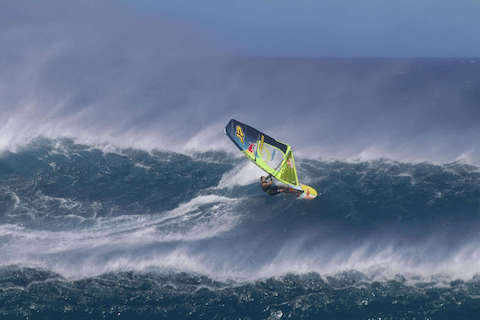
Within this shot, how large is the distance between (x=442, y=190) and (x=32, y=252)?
5898 centimetres

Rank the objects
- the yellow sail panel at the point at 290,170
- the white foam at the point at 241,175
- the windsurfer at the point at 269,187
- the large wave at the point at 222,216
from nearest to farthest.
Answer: the large wave at the point at 222,216 → the yellow sail panel at the point at 290,170 → the windsurfer at the point at 269,187 → the white foam at the point at 241,175

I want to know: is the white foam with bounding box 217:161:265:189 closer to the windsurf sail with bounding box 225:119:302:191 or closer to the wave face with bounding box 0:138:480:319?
the wave face with bounding box 0:138:480:319

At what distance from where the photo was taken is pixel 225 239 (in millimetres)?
69312

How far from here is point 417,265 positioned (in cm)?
6481

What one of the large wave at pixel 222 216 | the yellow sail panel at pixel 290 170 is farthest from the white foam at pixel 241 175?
the yellow sail panel at pixel 290 170

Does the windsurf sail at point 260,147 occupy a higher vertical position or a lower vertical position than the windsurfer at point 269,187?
higher

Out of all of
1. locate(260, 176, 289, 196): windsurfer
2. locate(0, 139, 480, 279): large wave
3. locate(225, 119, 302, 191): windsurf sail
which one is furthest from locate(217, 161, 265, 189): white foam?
locate(225, 119, 302, 191): windsurf sail

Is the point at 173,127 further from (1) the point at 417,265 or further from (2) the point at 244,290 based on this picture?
(1) the point at 417,265

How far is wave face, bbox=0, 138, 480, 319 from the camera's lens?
6100cm

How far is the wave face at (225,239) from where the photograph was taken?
Result: 200 ft

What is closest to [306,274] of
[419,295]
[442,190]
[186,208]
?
[419,295]

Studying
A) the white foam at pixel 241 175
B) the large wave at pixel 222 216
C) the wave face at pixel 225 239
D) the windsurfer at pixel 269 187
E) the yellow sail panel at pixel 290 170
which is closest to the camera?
the wave face at pixel 225 239

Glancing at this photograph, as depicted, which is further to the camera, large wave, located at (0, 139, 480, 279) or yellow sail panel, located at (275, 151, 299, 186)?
yellow sail panel, located at (275, 151, 299, 186)

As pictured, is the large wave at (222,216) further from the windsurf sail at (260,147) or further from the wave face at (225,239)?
the windsurf sail at (260,147)
